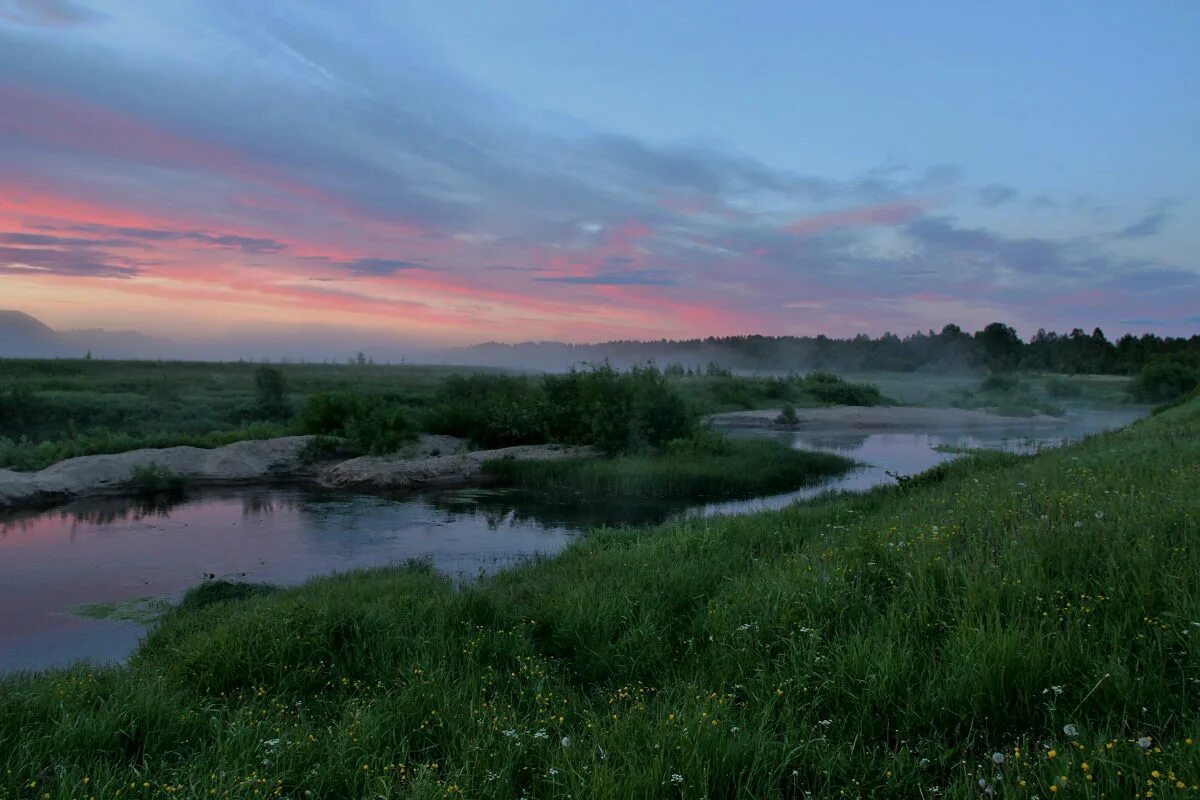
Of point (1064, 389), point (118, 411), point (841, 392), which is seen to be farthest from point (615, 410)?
point (1064, 389)

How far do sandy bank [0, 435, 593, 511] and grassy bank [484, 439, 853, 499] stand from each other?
54.0 inches

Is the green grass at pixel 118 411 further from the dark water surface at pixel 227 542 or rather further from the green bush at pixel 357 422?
the dark water surface at pixel 227 542

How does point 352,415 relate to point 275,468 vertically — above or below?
above

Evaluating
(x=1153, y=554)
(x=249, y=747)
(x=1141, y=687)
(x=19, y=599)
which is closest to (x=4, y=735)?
(x=249, y=747)

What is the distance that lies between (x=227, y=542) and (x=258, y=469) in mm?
7596

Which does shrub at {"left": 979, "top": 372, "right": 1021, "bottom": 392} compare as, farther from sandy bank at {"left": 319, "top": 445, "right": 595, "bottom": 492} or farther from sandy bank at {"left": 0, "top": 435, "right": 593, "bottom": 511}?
sandy bank at {"left": 319, "top": 445, "right": 595, "bottom": 492}

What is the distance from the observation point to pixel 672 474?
20000 mm

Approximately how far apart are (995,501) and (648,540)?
415 centimetres

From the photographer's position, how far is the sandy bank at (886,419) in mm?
40656

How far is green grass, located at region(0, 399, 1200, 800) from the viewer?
349 centimetres

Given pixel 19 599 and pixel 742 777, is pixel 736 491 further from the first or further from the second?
pixel 742 777

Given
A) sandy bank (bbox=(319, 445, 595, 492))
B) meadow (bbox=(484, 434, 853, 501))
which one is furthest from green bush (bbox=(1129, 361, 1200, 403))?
sandy bank (bbox=(319, 445, 595, 492))

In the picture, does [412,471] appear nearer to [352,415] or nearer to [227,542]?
[352,415]

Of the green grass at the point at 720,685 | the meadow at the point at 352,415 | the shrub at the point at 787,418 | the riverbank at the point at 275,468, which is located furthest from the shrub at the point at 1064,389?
the green grass at the point at 720,685
